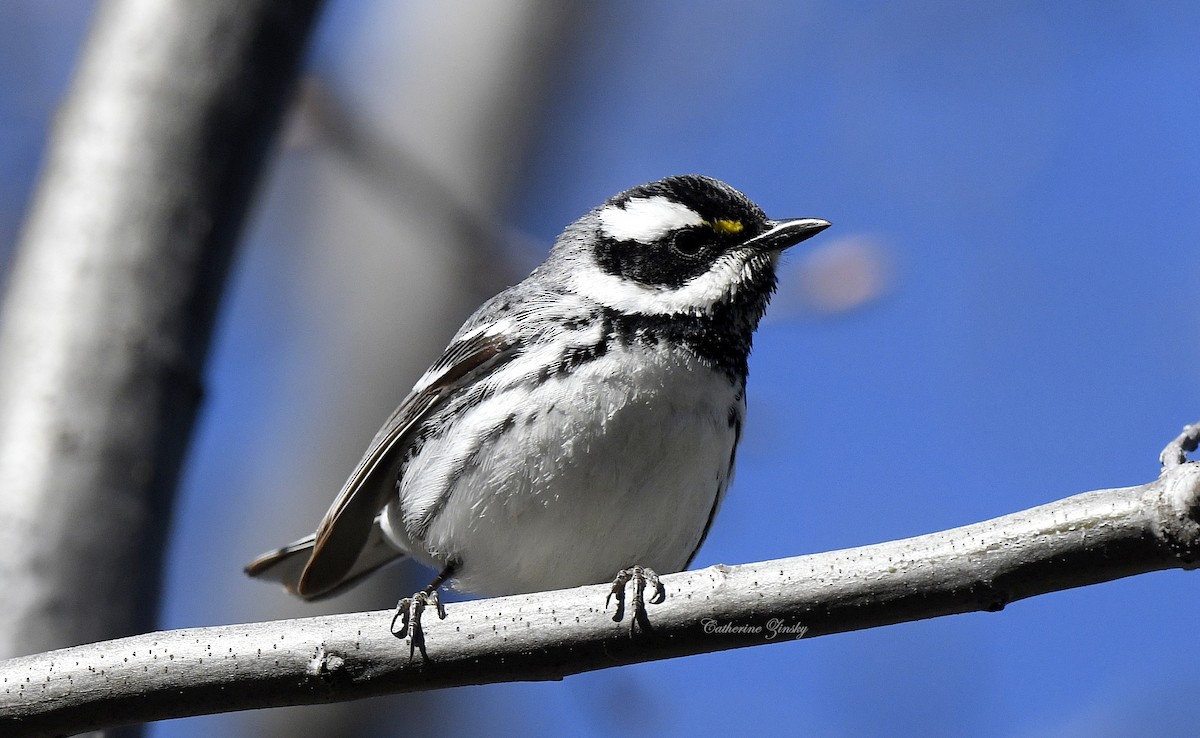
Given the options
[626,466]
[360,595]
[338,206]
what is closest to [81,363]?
[626,466]

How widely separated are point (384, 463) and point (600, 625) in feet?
6.69

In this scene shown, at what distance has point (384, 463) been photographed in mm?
4547

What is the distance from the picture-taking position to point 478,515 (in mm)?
4090

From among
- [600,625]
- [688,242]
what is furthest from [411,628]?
[688,242]

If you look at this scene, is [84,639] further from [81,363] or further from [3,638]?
[81,363]

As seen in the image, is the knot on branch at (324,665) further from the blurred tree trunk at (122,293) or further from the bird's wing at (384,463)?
the bird's wing at (384,463)

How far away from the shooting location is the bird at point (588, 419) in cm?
396

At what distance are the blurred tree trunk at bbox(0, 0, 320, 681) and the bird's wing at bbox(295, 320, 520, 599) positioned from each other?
0.80 m

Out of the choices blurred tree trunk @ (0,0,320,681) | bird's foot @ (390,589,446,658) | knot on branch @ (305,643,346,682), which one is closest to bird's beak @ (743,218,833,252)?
blurred tree trunk @ (0,0,320,681)

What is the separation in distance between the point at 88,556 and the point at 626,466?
152 centimetres

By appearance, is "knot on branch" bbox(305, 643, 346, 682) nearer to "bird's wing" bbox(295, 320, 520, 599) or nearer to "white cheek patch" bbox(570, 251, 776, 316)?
"bird's wing" bbox(295, 320, 520, 599)

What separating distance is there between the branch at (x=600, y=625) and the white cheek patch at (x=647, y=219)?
2111mm

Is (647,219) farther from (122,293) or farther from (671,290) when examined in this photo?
(122,293)

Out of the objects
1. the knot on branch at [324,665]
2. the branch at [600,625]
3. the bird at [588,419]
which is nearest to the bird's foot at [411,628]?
the branch at [600,625]
